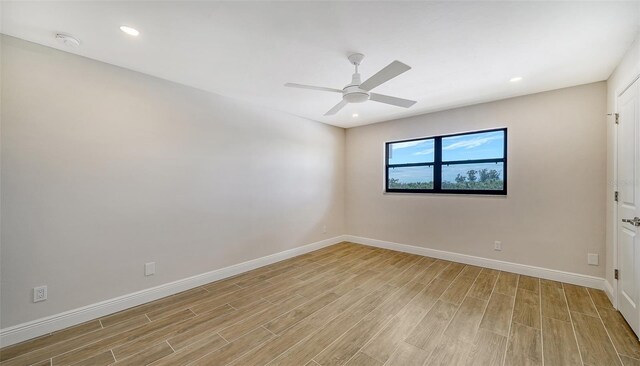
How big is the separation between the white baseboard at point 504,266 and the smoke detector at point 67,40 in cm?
484

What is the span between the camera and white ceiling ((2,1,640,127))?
1665 millimetres

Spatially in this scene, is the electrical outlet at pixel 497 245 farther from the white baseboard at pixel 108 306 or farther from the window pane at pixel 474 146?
the white baseboard at pixel 108 306

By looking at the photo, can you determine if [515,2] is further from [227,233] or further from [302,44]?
[227,233]

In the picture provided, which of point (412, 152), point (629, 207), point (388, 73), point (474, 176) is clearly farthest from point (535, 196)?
point (388, 73)

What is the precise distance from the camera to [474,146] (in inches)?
149

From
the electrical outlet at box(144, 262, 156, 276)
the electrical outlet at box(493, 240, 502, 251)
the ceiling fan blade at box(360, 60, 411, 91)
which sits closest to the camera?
the ceiling fan blade at box(360, 60, 411, 91)

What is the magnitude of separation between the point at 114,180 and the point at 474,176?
4.71 meters

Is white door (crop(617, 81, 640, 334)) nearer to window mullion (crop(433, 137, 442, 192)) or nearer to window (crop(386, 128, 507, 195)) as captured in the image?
window (crop(386, 128, 507, 195))

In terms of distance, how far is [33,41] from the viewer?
6.67ft

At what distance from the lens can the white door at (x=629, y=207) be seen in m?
2.00

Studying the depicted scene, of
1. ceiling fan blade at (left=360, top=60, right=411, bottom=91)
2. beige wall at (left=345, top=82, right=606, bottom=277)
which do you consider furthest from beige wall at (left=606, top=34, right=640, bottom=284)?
ceiling fan blade at (left=360, top=60, right=411, bottom=91)

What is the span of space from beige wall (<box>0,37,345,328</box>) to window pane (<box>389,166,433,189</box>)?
242cm

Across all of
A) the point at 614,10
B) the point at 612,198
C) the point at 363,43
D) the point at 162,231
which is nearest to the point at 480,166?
the point at 612,198

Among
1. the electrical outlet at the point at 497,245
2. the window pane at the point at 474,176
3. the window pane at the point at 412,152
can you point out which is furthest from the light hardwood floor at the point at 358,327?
the window pane at the point at 412,152
